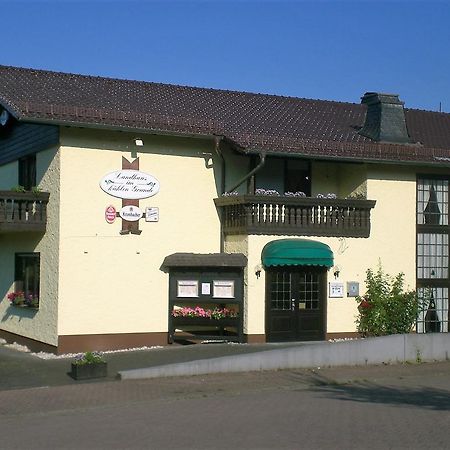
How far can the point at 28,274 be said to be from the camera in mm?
21047

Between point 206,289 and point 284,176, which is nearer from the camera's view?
point 206,289

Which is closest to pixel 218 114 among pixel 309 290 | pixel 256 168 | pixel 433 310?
pixel 256 168

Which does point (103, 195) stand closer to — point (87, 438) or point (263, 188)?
point (263, 188)

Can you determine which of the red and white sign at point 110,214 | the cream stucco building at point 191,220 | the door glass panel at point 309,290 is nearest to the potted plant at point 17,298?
the cream stucco building at point 191,220

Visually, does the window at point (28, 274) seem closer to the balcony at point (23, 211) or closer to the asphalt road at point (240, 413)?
the balcony at point (23, 211)

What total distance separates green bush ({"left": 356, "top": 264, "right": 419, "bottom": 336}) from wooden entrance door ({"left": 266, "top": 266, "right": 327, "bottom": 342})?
3.59ft

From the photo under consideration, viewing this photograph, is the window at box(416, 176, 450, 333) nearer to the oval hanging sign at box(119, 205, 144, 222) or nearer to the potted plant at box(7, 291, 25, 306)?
the oval hanging sign at box(119, 205, 144, 222)

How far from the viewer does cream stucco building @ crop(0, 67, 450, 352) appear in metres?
19.0

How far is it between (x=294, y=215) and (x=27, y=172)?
723 cm

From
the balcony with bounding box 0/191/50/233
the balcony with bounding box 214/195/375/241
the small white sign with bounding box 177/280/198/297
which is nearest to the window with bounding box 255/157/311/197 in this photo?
the balcony with bounding box 214/195/375/241

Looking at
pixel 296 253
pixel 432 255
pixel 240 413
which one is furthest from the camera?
pixel 432 255

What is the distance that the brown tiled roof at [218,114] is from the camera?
19.1 meters

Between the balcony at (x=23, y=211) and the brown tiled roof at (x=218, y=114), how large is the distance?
2.07 metres

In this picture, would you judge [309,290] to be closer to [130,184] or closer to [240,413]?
[130,184]
